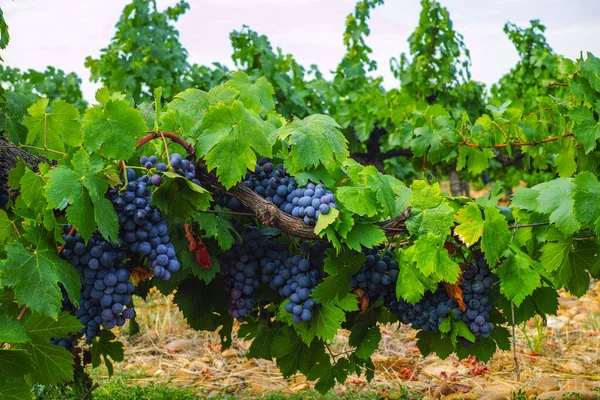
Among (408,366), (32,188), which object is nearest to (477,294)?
(32,188)

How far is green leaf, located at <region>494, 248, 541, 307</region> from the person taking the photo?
2.27 metres

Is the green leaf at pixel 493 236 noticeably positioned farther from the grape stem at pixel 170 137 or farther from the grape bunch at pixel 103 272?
the grape bunch at pixel 103 272

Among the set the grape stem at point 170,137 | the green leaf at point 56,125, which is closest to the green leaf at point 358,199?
the grape stem at point 170,137

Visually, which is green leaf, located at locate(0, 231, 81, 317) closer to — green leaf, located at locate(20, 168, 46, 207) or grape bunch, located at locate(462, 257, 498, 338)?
green leaf, located at locate(20, 168, 46, 207)

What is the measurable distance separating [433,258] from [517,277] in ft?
1.18

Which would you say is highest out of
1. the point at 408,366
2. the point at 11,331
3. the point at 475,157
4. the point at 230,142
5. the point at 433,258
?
the point at 475,157

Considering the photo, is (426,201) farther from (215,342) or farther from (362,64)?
(362,64)

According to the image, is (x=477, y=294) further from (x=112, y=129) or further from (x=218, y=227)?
(x=112, y=129)

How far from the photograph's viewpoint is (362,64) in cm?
827

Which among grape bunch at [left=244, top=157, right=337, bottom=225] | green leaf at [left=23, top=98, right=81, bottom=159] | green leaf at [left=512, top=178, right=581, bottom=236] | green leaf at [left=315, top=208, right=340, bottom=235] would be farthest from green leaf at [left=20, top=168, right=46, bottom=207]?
green leaf at [left=512, top=178, right=581, bottom=236]

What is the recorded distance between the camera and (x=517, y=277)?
7.52ft

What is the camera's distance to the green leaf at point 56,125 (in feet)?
7.65

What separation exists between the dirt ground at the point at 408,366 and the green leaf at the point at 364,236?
215 centimetres

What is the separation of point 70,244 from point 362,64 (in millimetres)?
6661
